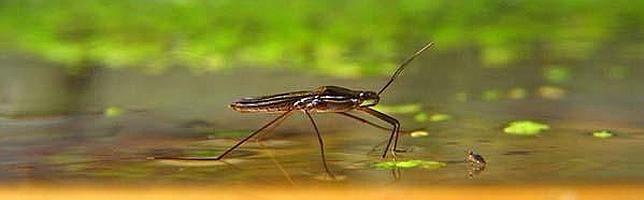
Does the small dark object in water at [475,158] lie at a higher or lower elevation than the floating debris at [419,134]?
lower

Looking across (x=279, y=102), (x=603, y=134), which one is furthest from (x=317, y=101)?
(x=603, y=134)

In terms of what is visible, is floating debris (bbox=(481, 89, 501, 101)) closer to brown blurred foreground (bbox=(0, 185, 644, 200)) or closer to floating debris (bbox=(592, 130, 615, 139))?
floating debris (bbox=(592, 130, 615, 139))

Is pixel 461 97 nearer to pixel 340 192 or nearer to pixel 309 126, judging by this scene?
pixel 309 126

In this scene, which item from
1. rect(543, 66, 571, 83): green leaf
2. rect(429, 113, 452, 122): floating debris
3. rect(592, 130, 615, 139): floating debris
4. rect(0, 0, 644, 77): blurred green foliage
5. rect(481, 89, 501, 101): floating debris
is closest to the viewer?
rect(592, 130, 615, 139): floating debris

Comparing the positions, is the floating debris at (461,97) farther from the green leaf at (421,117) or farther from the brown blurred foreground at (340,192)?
the brown blurred foreground at (340,192)

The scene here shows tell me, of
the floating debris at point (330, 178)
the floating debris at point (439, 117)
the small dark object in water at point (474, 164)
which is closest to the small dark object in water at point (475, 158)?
the small dark object in water at point (474, 164)

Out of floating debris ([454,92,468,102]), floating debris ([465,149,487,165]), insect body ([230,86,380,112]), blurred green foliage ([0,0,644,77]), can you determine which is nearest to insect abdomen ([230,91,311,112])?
insect body ([230,86,380,112])

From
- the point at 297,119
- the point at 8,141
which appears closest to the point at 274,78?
the point at 297,119
